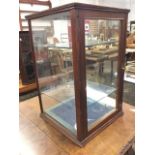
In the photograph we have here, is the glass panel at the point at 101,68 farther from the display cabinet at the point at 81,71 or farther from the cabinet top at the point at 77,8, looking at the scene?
the cabinet top at the point at 77,8

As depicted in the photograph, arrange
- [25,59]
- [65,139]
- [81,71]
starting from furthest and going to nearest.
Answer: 1. [25,59]
2. [65,139]
3. [81,71]

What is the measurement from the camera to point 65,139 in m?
1.12

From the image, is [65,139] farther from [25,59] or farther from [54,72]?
[25,59]

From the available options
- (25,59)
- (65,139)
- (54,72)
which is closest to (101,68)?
(54,72)

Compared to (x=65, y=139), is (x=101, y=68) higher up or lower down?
higher up

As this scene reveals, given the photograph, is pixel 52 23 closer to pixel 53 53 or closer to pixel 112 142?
pixel 53 53

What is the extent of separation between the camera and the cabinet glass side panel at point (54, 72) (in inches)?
48.7

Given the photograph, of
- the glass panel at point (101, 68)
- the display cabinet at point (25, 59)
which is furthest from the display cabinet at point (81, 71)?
the display cabinet at point (25, 59)

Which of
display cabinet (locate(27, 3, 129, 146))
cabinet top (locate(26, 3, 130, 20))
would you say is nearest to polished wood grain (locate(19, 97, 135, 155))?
display cabinet (locate(27, 3, 129, 146))

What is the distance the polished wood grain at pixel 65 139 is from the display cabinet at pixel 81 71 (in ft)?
0.16

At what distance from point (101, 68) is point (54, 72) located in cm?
44

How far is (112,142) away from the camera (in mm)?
1072

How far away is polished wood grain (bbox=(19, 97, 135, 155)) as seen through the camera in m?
1.02
